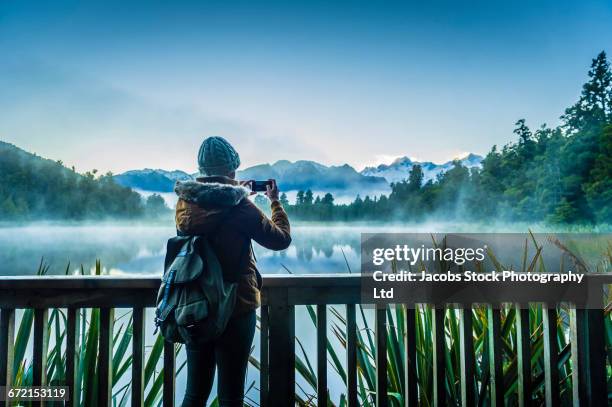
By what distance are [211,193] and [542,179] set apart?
255 centimetres

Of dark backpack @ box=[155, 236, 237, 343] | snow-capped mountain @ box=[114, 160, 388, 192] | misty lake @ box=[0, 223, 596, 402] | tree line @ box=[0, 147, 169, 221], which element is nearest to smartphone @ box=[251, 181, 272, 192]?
dark backpack @ box=[155, 236, 237, 343]

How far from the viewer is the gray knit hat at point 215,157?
101cm

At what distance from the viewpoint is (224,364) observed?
95cm

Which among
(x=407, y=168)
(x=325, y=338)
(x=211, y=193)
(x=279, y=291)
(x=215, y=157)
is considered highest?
(x=407, y=168)

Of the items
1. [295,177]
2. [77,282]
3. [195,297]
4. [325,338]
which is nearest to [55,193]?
[77,282]

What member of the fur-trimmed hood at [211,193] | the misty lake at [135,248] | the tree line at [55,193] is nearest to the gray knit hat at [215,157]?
the fur-trimmed hood at [211,193]

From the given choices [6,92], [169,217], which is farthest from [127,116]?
[169,217]

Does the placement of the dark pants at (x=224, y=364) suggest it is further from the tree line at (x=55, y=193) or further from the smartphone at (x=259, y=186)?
the tree line at (x=55, y=193)

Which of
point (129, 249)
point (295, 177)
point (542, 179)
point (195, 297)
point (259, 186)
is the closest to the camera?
point (195, 297)

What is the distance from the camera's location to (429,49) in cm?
283

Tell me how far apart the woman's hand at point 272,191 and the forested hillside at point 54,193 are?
1012mm

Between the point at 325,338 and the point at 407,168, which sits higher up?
the point at 407,168

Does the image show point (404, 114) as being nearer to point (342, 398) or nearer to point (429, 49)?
point (429, 49)

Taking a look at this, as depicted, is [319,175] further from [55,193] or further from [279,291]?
[55,193]
